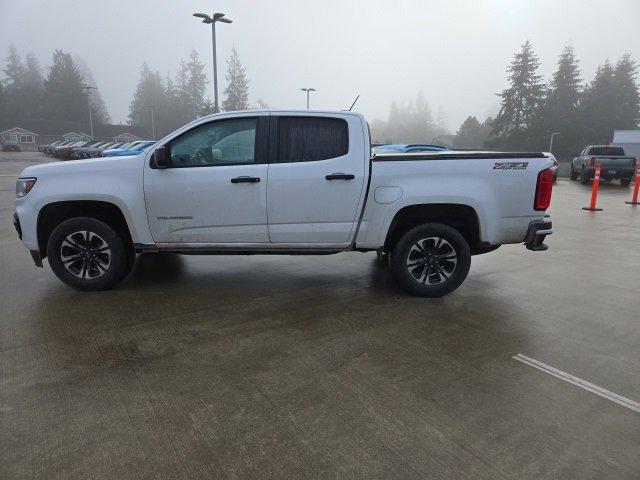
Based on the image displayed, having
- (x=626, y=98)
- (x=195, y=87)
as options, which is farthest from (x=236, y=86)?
(x=626, y=98)

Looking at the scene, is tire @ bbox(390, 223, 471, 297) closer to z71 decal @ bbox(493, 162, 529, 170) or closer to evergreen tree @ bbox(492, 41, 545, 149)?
z71 decal @ bbox(493, 162, 529, 170)

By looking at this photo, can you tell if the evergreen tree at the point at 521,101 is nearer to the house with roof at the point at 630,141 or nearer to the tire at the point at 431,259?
the house with roof at the point at 630,141

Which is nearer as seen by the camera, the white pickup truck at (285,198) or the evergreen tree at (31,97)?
the white pickup truck at (285,198)

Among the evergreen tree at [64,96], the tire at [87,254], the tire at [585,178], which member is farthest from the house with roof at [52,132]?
the tire at [87,254]

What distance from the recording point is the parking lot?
102 inches

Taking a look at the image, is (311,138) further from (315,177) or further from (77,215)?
(77,215)

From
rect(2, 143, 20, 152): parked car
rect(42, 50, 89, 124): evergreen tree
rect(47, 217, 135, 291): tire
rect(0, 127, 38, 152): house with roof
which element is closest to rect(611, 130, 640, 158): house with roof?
rect(47, 217, 135, 291): tire

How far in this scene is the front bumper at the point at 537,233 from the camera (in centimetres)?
504

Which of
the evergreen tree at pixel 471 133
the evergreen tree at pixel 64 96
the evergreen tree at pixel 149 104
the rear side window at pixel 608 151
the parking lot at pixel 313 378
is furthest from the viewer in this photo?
the evergreen tree at pixel 149 104

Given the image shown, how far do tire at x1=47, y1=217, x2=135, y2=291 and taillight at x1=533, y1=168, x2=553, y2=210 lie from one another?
4491mm

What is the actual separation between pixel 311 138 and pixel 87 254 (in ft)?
9.13

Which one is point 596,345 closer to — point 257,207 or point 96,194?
point 257,207

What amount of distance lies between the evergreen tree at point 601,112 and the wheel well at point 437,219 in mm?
71185

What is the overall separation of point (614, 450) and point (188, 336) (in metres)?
3.17
